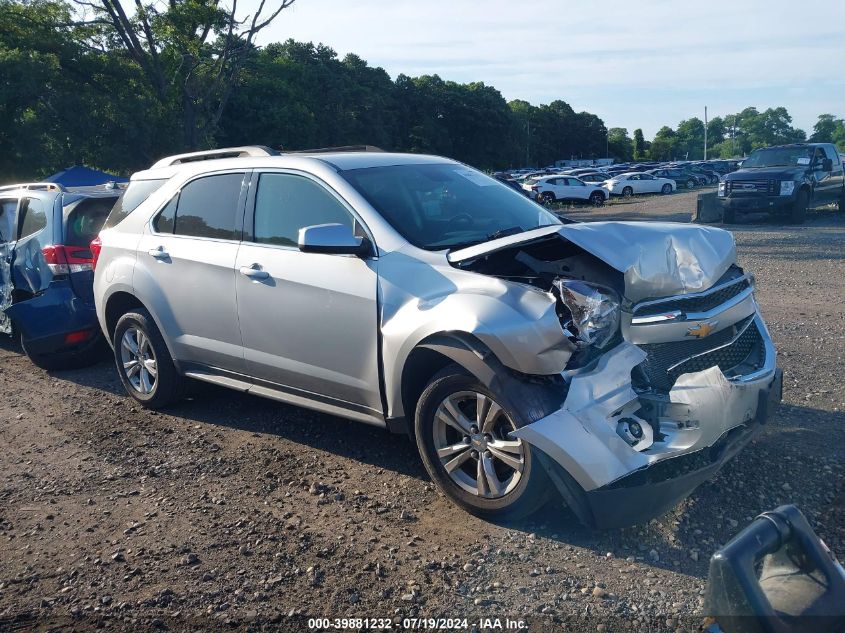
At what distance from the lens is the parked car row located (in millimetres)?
3646

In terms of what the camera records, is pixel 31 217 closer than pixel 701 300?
No

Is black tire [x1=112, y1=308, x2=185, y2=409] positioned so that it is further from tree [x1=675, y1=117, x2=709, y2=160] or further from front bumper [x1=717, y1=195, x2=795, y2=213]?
tree [x1=675, y1=117, x2=709, y2=160]

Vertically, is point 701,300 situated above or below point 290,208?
below

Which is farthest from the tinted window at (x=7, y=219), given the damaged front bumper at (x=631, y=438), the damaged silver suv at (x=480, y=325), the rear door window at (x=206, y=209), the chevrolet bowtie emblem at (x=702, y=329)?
the chevrolet bowtie emblem at (x=702, y=329)

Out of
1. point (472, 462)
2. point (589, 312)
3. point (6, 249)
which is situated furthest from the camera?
point (6, 249)

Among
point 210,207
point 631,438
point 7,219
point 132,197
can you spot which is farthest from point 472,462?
point 7,219

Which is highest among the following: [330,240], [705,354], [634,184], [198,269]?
[330,240]

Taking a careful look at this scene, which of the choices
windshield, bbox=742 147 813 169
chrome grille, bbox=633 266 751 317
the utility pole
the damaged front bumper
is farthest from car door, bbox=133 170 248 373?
the utility pole

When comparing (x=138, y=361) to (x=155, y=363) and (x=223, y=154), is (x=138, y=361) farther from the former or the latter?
(x=223, y=154)

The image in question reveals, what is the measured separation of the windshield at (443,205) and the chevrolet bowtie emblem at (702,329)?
1.21 meters

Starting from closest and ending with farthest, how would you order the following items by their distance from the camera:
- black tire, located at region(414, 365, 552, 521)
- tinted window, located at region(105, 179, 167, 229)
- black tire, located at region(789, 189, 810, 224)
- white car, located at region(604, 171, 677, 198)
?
black tire, located at region(414, 365, 552, 521)
tinted window, located at region(105, 179, 167, 229)
black tire, located at region(789, 189, 810, 224)
white car, located at region(604, 171, 677, 198)

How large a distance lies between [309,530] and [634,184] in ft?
138

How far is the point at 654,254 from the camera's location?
3912mm

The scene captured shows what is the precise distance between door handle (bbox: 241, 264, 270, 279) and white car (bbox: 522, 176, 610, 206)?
107ft
